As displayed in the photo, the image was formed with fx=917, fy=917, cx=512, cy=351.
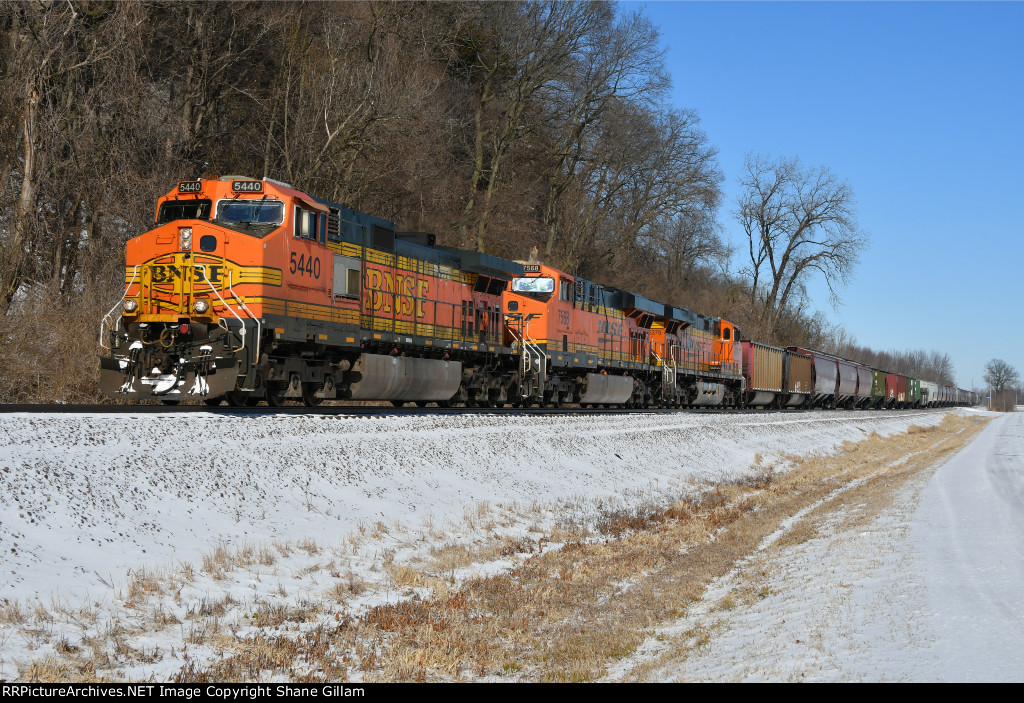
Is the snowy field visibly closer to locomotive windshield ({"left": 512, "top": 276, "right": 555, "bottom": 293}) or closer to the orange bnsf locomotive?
the orange bnsf locomotive

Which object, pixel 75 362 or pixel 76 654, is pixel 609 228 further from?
pixel 76 654

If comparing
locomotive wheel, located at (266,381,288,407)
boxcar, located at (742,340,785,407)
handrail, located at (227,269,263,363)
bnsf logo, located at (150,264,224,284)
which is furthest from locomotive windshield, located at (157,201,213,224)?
boxcar, located at (742,340,785,407)

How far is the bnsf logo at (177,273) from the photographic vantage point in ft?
47.7

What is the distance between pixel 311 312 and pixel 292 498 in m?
6.26

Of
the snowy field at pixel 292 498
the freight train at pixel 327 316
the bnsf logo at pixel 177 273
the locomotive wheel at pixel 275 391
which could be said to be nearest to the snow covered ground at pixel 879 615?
the snowy field at pixel 292 498

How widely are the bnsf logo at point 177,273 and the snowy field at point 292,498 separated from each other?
109 inches

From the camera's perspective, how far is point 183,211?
609 inches

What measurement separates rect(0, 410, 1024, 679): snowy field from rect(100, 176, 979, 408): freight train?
73.3 inches

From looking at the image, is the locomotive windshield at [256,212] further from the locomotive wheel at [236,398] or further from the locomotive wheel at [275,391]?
the locomotive wheel at [236,398]

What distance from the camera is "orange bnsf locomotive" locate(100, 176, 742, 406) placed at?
46.8ft

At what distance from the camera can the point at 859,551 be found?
33.2 ft

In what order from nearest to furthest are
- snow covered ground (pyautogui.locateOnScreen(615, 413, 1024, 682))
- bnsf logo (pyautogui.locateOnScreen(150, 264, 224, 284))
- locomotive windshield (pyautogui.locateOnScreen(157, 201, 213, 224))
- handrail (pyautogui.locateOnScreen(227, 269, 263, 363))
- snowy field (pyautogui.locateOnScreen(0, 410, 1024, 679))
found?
snow covered ground (pyautogui.locateOnScreen(615, 413, 1024, 682))
snowy field (pyautogui.locateOnScreen(0, 410, 1024, 679))
handrail (pyautogui.locateOnScreen(227, 269, 263, 363))
bnsf logo (pyautogui.locateOnScreen(150, 264, 224, 284))
locomotive windshield (pyautogui.locateOnScreen(157, 201, 213, 224))

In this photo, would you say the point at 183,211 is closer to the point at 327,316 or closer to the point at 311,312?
the point at 311,312

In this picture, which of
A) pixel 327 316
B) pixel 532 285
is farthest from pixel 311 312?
pixel 532 285
